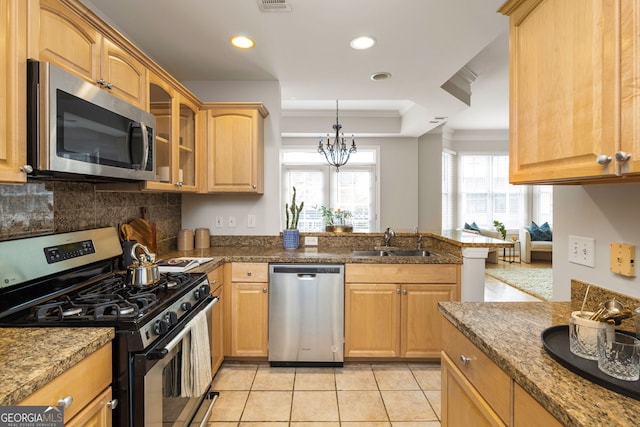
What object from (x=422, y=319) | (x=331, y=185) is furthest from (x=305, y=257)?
(x=331, y=185)

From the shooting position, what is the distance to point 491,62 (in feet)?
11.4

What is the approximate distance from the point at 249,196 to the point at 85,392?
2242 mm

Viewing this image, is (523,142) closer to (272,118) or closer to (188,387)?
(188,387)

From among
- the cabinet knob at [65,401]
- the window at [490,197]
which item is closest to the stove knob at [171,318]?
the cabinet knob at [65,401]

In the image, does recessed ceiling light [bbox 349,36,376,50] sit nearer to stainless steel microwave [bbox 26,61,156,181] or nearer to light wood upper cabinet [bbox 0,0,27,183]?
stainless steel microwave [bbox 26,61,156,181]

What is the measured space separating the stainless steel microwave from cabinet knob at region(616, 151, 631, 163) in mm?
1729

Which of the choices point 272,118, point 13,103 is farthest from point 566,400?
point 272,118

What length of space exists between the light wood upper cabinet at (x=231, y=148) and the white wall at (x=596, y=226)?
212cm

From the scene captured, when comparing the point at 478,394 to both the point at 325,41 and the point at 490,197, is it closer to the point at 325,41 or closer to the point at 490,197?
the point at 325,41

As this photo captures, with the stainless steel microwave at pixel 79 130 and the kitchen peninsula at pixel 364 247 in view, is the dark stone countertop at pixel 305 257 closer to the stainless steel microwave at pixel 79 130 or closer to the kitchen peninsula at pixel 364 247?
the kitchen peninsula at pixel 364 247

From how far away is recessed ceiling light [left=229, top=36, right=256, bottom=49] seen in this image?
239cm

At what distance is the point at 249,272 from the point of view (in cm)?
262

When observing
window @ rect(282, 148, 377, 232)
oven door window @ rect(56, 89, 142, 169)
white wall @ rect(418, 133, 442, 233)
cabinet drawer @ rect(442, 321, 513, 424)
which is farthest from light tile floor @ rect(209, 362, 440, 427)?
window @ rect(282, 148, 377, 232)

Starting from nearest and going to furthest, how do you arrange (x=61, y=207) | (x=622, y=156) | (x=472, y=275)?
(x=622, y=156), (x=61, y=207), (x=472, y=275)
